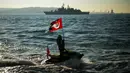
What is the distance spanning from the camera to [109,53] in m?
29.7

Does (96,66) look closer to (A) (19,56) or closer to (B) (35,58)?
(B) (35,58)

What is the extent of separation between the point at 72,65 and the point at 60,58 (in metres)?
1.15

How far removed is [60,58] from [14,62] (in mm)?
4001

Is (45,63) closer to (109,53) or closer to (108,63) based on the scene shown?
(108,63)

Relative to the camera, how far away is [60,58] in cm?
2327

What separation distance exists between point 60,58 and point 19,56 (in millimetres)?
6275

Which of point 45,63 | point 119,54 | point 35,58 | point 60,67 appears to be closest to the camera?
point 60,67

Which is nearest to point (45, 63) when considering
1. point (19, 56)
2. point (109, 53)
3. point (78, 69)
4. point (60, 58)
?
point (60, 58)

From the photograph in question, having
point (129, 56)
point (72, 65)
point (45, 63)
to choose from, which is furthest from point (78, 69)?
point (129, 56)

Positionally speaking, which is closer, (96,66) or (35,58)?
(96,66)

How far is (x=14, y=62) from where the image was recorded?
23.9 metres

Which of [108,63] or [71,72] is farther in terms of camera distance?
[108,63]

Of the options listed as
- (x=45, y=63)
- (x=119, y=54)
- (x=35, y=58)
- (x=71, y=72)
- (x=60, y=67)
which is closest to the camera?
(x=71, y=72)

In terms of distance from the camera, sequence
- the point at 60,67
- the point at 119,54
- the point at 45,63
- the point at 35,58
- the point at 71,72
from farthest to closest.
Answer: the point at 119,54 < the point at 35,58 < the point at 45,63 < the point at 60,67 < the point at 71,72
